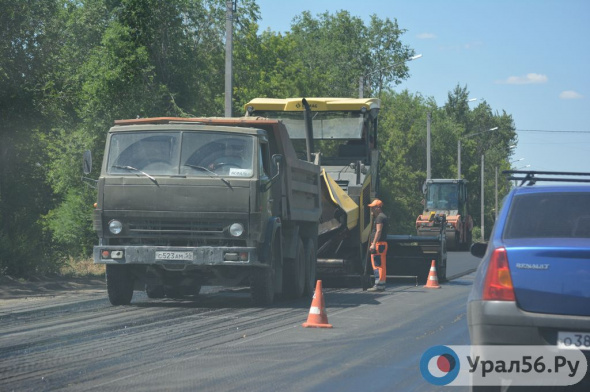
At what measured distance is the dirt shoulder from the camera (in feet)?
55.1

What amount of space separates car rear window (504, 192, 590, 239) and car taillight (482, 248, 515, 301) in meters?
0.32

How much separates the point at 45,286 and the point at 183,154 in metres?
5.75

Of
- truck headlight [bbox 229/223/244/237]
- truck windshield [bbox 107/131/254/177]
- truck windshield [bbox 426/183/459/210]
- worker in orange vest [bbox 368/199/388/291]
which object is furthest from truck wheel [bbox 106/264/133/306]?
truck windshield [bbox 426/183/459/210]

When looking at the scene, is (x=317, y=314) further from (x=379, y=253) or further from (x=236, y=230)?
(x=379, y=253)

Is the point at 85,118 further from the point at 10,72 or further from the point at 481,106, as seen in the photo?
the point at 481,106

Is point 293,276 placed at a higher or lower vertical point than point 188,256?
lower

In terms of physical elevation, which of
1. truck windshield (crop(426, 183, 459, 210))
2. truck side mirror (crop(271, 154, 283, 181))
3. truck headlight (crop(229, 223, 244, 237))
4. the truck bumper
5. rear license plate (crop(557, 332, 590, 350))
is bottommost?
rear license plate (crop(557, 332, 590, 350))

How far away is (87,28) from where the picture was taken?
46.6 metres

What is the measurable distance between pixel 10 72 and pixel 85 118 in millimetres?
12686

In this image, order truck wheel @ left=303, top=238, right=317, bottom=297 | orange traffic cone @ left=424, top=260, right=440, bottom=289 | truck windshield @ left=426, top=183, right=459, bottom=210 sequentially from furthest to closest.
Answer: truck windshield @ left=426, top=183, right=459, bottom=210
orange traffic cone @ left=424, top=260, right=440, bottom=289
truck wheel @ left=303, top=238, right=317, bottom=297

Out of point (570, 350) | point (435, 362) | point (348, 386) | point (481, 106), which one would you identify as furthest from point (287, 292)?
point (481, 106)

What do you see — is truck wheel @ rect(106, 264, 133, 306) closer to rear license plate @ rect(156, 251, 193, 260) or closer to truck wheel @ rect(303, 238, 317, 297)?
rear license plate @ rect(156, 251, 193, 260)

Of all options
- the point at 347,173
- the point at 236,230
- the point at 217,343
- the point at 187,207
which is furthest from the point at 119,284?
the point at 347,173

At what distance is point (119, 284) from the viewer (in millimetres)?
14156
